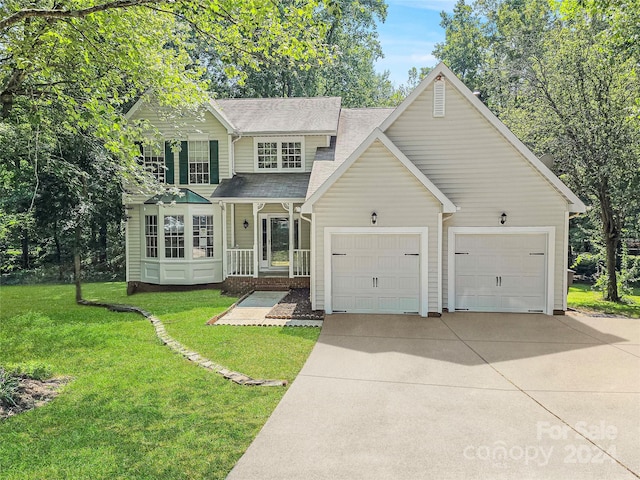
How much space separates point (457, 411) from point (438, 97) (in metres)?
8.59

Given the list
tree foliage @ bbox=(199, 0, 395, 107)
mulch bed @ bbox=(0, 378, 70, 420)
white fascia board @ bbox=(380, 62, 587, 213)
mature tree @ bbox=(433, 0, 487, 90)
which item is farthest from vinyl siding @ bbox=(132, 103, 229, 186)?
mature tree @ bbox=(433, 0, 487, 90)

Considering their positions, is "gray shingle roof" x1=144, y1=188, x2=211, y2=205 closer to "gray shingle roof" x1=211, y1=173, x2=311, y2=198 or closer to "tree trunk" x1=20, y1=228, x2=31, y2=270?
"gray shingle roof" x1=211, y1=173, x2=311, y2=198

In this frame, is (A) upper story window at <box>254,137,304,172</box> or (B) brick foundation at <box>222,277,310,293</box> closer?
(B) brick foundation at <box>222,277,310,293</box>

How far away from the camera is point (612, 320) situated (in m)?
10.6

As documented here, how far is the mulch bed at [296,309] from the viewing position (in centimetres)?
1042

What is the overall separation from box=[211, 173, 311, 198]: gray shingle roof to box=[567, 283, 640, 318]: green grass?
10481 mm

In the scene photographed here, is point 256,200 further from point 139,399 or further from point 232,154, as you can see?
point 139,399

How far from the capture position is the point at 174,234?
15164 mm

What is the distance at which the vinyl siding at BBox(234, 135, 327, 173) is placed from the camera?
16.1 metres

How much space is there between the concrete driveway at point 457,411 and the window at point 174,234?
8.54m

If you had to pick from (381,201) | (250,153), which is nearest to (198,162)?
(250,153)

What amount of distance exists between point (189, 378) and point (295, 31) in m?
5.96

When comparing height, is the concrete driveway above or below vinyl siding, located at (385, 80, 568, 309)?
below

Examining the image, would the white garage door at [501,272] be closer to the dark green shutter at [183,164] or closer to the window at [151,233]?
the dark green shutter at [183,164]
